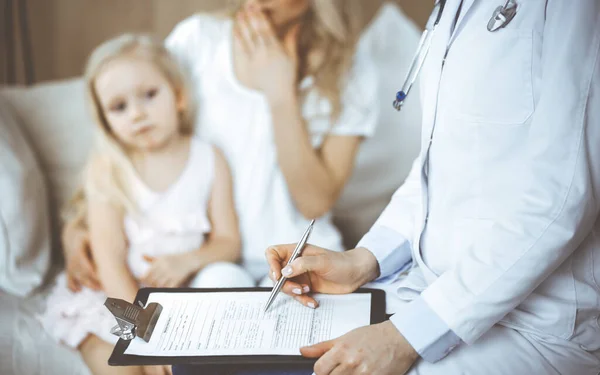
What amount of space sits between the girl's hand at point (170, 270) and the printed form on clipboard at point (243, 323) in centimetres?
38

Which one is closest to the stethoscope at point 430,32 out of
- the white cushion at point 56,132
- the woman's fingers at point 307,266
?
the woman's fingers at point 307,266

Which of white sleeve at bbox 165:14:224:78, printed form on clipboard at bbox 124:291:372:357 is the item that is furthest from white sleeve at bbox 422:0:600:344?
white sleeve at bbox 165:14:224:78

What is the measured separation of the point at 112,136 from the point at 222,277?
1.30ft

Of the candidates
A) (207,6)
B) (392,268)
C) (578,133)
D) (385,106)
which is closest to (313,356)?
(392,268)

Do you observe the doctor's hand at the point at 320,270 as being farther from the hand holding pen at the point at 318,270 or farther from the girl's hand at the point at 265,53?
the girl's hand at the point at 265,53

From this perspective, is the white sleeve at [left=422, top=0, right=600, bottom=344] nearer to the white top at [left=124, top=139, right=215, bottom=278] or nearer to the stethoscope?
the stethoscope

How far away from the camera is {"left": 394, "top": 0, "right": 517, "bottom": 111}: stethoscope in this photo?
2.49ft

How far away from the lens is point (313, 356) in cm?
76

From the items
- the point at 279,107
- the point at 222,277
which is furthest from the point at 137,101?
the point at 222,277

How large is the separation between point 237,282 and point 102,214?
33 cm

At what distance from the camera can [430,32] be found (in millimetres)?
869

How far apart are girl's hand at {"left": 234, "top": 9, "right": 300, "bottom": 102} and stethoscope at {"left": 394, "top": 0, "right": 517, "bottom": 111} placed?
1.68ft

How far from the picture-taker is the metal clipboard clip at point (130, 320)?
777 millimetres

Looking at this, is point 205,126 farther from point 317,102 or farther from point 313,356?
point 313,356
